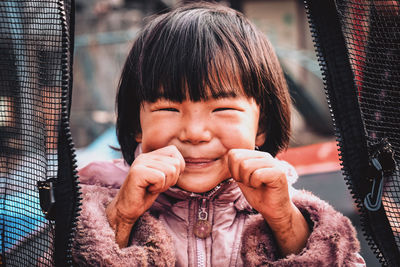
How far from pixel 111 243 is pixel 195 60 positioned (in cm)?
58

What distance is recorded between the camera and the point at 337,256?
1.06 metres

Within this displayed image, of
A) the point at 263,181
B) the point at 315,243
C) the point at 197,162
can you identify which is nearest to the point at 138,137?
the point at 197,162

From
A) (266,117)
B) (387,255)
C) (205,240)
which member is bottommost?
(205,240)

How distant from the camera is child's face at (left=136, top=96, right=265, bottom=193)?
115cm

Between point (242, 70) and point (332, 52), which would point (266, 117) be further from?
point (332, 52)

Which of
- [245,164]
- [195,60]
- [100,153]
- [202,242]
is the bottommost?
[100,153]

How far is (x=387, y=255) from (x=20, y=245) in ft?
3.20

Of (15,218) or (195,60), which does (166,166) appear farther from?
(15,218)

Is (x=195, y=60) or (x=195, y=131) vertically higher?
(x=195, y=60)

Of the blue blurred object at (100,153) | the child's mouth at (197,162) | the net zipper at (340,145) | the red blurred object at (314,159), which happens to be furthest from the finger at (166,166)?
the blue blurred object at (100,153)

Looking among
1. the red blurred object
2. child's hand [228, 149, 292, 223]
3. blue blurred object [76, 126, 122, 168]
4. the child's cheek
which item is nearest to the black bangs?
the child's cheek

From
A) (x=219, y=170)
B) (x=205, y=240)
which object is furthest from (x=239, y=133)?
(x=205, y=240)

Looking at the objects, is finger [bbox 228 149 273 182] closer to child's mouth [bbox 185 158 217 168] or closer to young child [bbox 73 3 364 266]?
young child [bbox 73 3 364 266]

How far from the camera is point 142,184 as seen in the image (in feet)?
3.47
